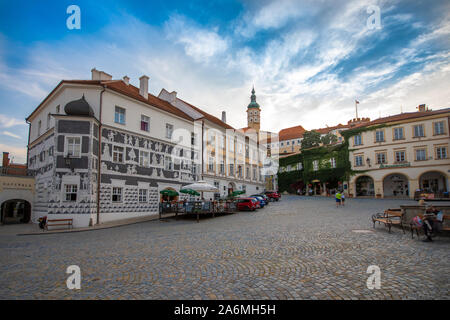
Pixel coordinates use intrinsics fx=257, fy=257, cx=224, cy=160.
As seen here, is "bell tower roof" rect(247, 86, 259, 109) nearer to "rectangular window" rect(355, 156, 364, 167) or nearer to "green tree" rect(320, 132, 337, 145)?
"green tree" rect(320, 132, 337, 145)

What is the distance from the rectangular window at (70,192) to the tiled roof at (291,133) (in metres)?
77.2

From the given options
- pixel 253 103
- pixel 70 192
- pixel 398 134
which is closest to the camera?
pixel 70 192

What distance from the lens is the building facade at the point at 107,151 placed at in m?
19.1

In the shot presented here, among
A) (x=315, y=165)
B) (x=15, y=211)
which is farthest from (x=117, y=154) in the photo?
(x=315, y=165)

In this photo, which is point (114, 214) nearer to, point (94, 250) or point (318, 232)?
point (94, 250)

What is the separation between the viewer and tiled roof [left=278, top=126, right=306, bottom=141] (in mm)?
88500

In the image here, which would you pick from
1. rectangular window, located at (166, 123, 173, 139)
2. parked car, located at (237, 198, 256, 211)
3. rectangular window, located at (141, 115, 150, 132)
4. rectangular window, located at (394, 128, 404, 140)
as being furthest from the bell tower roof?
rectangular window, located at (141, 115, 150, 132)

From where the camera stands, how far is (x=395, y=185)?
39.5m

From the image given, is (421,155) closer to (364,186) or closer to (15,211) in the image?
(364,186)

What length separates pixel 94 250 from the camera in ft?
31.5

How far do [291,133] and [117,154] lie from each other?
7714 cm

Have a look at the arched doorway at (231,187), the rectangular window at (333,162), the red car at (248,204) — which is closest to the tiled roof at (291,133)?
the rectangular window at (333,162)

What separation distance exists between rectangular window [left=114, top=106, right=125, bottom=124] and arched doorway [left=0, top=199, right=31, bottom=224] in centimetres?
1279

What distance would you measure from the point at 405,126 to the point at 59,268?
43.2 m
